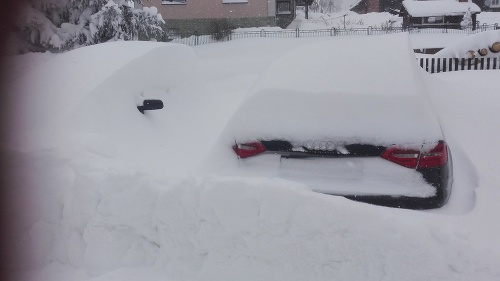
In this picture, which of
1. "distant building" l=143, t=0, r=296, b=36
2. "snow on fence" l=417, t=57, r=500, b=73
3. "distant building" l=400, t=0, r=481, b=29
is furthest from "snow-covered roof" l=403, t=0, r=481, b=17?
"snow on fence" l=417, t=57, r=500, b=73

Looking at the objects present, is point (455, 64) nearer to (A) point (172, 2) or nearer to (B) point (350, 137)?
(B) point (350, 137)

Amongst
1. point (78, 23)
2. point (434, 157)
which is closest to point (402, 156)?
point (434, 157)

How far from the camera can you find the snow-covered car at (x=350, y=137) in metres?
3.31

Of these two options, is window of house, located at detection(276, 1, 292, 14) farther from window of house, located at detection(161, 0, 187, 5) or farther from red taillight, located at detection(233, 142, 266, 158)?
red taillight, located at detection(233, 142, 266, 158)

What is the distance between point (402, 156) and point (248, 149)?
110 centimetres

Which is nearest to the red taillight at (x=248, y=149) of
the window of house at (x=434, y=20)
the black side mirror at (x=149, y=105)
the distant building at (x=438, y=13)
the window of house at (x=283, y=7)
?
the black side mirror at (x=149, y=105)

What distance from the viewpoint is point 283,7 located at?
37594mm

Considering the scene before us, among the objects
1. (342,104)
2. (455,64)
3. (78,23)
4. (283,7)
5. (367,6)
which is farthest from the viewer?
(367,6)

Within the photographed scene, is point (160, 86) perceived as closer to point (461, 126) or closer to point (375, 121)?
point (375, 121)

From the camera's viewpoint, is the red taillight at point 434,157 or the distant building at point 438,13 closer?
the red taillight at point 434,157

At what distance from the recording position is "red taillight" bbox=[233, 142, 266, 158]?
3582mm

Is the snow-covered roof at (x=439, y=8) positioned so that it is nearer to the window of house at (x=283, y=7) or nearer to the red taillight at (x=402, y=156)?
the window of house at (x=283, y=7)

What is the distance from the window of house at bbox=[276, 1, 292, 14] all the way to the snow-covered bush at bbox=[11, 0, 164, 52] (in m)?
22.7

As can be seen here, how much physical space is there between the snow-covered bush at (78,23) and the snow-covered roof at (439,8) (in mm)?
26357
